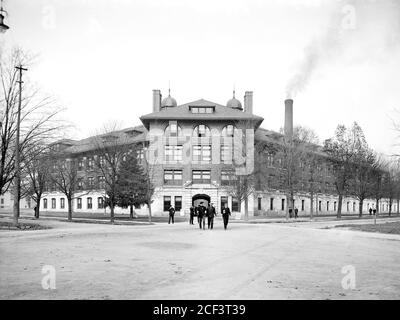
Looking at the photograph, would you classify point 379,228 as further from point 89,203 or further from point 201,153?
point 89,203

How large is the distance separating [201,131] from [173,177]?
7567 mm

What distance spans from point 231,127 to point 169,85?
58.3ft

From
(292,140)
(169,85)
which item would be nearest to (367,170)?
(292,140)

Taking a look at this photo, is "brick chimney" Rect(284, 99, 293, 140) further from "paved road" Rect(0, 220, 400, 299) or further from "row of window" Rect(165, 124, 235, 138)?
"paved road" Rect(0, 220, 400, 299)

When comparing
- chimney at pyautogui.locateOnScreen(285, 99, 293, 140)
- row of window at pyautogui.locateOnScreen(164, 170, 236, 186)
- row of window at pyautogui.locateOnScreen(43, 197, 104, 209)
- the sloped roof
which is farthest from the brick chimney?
row of window at pyautogui.locateOnScreen(43, 197, 104, 209)

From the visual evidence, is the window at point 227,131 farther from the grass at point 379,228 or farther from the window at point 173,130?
the grass at point 379,228

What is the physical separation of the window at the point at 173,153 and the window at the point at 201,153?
210 centimetres

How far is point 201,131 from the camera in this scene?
5484 centimetres

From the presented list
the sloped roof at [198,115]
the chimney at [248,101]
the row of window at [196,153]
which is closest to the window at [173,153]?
the row of window at [196,153]

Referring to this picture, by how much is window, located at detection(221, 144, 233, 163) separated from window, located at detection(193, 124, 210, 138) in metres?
2.88

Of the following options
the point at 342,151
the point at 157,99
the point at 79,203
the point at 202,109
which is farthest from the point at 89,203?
the point at 342,151

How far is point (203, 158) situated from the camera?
54438mm
